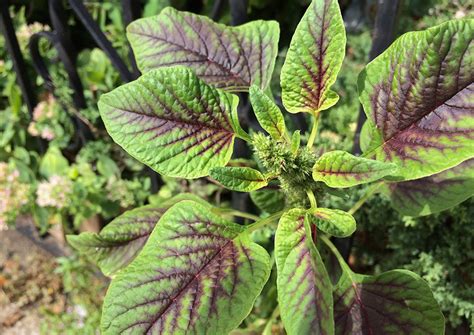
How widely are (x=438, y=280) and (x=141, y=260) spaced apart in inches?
27.8

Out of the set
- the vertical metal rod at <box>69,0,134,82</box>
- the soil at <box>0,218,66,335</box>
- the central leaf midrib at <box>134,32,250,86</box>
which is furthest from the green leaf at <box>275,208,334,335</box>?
the soil at <box>0,218,66,335</box>

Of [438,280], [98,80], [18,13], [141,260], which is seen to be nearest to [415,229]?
[438,280]

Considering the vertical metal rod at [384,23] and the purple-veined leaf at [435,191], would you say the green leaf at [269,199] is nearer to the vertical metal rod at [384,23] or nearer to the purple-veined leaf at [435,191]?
the purple-veined leaf at [435,191]

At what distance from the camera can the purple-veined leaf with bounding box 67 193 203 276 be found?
103cm

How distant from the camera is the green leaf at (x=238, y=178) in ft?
2.50

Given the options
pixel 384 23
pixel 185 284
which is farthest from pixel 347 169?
pixel 384 23

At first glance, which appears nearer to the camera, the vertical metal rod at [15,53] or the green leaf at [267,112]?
the green leaf at [267,112]

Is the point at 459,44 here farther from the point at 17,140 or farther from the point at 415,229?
the point at 17,140

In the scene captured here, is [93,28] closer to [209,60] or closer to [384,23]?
[209,60]

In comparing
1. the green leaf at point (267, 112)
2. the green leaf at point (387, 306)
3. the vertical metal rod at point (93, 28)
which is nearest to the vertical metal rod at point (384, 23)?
the green leaf at point (267, 112)

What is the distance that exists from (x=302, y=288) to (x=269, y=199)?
1.26 feet

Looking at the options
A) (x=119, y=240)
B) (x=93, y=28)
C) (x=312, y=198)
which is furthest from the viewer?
(x=93, y=28)

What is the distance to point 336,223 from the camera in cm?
76

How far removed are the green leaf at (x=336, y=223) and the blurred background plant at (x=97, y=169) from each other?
1.68 ft
